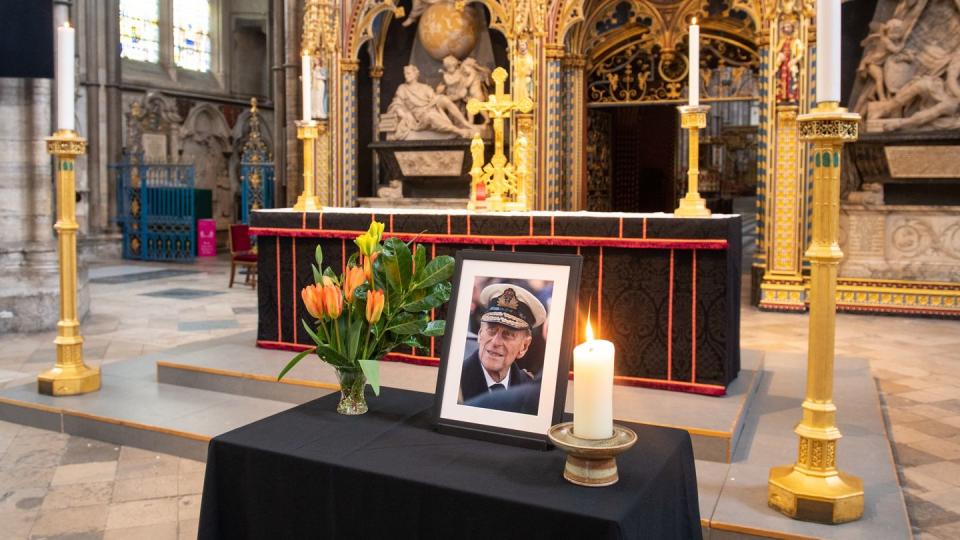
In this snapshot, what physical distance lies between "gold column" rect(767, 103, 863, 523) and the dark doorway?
11.0 meters

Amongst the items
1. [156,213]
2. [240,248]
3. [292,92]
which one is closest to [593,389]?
[240,248]

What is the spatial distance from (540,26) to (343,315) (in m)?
8.52

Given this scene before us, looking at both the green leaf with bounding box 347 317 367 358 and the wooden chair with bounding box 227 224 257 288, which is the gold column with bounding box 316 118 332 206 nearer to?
the wooden chair with bounding box 227 224 257 288

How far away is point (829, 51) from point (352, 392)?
1.83 m

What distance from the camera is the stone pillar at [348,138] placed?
37.4 ft

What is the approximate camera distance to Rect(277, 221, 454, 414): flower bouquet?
2.25 m

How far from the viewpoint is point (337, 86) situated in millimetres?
11398

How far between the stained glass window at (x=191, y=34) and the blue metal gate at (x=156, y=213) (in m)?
3.19

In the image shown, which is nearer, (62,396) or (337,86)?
(62,396)

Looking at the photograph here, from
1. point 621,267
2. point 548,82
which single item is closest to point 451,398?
point 621,267

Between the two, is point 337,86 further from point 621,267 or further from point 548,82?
point 621,267

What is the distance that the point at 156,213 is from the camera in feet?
49.9

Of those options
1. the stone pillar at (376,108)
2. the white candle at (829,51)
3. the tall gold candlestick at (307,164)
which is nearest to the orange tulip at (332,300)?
the white candle at (829,51)

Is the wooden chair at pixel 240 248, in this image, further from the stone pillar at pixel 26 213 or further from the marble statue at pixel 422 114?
the stone pillar at pixel 26 213
